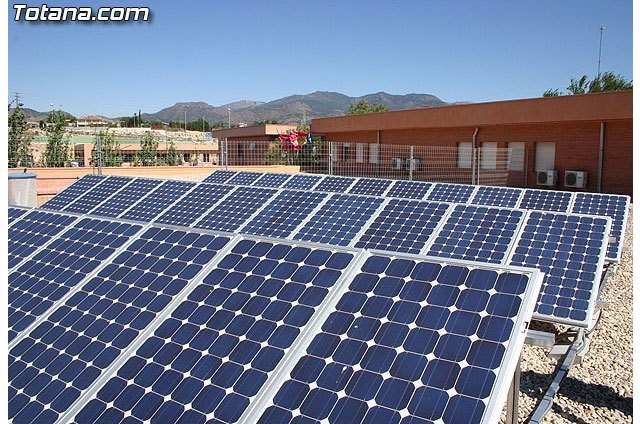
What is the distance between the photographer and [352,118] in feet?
122

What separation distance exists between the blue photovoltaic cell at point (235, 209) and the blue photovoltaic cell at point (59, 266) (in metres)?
3.39

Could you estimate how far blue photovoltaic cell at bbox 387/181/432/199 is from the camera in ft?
41.7

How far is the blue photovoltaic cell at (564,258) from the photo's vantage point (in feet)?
22.2

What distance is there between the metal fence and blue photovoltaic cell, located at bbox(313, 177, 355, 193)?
11905 mm

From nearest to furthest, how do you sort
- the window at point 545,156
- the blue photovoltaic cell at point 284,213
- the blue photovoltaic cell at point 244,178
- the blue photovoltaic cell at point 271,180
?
1. the blue photovoltaic cell at point 284,213
2. the blue photovoltaic cell at point 271,180
3. the blue photovoltaic cell at point 244,178
4. the window at point 545,156

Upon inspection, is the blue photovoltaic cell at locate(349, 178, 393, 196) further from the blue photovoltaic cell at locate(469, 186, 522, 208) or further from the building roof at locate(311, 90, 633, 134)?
the building roof at locate(311, 90, 633, 134)

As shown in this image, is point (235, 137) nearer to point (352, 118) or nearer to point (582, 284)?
point (352, 118)

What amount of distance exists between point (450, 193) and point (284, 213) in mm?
4866

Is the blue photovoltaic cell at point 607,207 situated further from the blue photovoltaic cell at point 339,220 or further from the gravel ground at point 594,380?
the blue photovoltaic cell at point 339,220

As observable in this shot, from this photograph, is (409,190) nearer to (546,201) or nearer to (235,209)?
(546,201)

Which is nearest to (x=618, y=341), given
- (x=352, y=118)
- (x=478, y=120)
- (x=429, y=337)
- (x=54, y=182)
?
(x=429, y=337)

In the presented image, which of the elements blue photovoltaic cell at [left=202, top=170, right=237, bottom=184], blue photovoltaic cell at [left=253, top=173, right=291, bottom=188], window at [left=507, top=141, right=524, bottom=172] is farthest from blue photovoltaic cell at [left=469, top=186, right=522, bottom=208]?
window at [left=507, top=141, right=524, bottom=172]

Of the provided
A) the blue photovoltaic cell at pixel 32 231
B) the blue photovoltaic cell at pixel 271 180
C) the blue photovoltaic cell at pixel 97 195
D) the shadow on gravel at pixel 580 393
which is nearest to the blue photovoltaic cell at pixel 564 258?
the shadow on gravel at pixel 580 393
